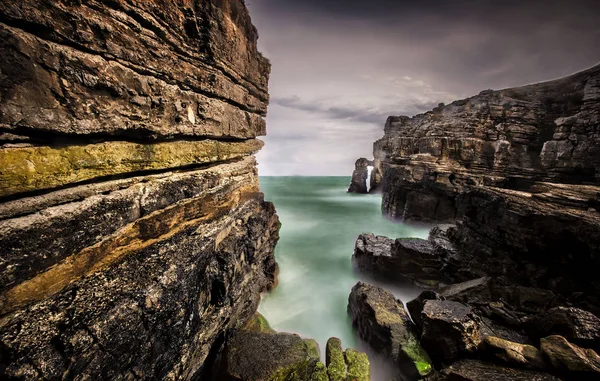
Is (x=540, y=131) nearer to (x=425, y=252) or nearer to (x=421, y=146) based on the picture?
(x=421, y=146)

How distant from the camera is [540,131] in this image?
18.4 metres

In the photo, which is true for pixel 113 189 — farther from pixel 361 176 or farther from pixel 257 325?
pixel 361 176

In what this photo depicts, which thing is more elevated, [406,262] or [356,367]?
[356,367]

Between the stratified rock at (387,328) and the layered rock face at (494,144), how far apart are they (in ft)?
42.7

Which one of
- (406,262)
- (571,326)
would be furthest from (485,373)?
(406,262)

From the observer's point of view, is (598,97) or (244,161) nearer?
(244,161)

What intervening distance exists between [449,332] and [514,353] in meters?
1.00

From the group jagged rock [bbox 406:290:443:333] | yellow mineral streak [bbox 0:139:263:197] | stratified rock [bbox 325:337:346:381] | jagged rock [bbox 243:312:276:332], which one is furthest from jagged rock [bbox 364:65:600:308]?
yellow mineral streak [bbox 0:139:263:197]

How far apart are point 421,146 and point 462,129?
A: 3.37m

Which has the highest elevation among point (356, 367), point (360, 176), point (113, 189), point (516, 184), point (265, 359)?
point (113, 189)

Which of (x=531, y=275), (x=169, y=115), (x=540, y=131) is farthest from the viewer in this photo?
(x=540, y=131)

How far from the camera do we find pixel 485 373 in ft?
13.2

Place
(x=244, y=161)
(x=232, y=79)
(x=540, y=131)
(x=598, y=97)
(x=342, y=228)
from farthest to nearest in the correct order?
(x=342, y=228) < (x=540, y=131) < (x=598, y=97) < (x=244, y=161) < (x=232, y=79)

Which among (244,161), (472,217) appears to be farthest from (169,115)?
(472,217)
